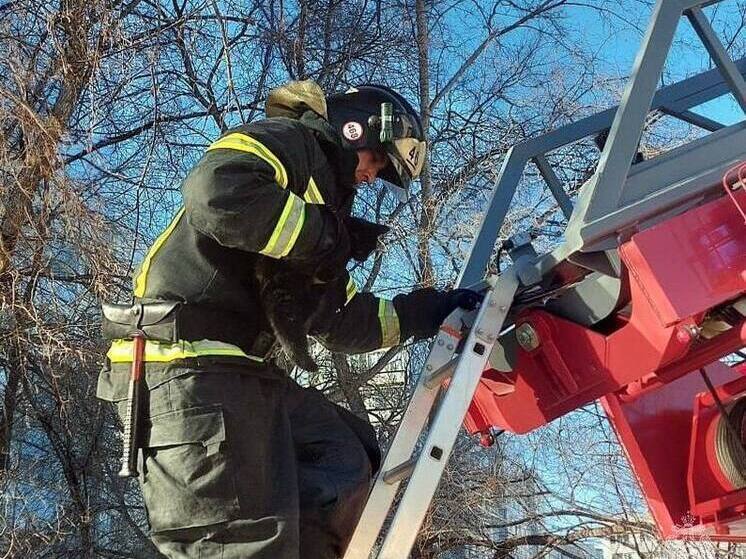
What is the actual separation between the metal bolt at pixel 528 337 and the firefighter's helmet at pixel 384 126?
0.56 meters

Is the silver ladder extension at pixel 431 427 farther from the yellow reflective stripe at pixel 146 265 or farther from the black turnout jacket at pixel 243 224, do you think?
the yellow reflective stripe at pixel 146 265

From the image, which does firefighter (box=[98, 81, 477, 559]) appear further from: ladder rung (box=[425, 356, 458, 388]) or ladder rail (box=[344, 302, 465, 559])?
ladder rung (box=[425, 356, 458, 388])

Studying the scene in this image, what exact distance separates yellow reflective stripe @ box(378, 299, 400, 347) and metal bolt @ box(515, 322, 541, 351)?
386 mm

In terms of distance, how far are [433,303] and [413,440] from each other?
448 mm

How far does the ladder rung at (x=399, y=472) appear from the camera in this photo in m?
2.25

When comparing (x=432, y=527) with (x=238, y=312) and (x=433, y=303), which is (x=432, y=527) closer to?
(x=433, y=303)

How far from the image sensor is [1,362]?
21.6 ft

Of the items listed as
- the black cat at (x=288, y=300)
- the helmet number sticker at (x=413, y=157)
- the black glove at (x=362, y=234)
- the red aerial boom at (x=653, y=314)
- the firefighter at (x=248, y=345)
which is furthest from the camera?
the helmet number sticker at (x=413, y=157)

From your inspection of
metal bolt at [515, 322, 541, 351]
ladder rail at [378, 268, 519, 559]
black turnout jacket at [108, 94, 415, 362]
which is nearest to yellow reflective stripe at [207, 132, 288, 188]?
black turnout jacket at [108, 94, 415, 362]

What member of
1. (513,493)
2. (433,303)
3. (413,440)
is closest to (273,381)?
(413,440)

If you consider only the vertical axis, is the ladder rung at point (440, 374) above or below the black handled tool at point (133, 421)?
below

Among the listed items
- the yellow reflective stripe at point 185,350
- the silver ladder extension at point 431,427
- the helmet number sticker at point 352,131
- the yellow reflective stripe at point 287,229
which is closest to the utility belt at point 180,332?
the yellow reflective stripe at point 185,350

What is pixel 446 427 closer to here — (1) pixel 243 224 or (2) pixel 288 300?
(2) pixel 288 300

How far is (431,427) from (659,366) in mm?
701
